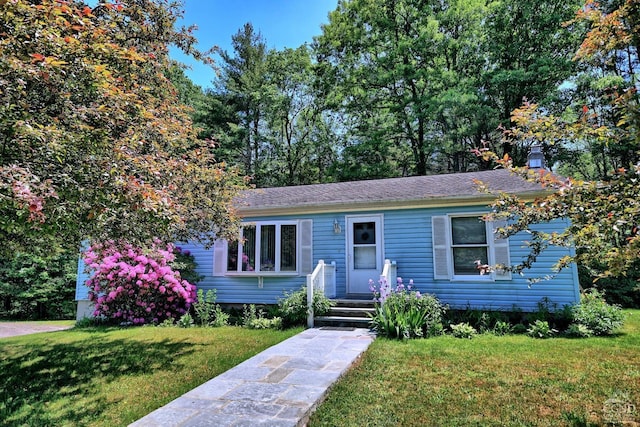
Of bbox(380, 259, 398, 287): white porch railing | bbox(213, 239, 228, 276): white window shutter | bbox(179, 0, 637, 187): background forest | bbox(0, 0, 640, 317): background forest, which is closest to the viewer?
bbox(0, 0, 640, 317): background forest

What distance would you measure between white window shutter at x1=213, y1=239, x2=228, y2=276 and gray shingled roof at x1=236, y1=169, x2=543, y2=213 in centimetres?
114

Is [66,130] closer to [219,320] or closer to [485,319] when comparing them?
[219,320]

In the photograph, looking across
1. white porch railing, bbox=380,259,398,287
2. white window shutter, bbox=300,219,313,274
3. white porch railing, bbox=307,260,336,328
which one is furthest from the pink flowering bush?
white porch railing, bbox=380,259,398,287

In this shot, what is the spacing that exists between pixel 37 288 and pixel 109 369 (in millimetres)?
10777

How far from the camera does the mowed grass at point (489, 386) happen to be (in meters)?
3.59

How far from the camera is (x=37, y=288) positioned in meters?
13.8

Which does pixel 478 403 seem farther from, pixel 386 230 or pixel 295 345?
pixel 386 230

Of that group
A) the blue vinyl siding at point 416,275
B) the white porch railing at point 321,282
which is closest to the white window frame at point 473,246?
the blue vinyl siding at point 416,275

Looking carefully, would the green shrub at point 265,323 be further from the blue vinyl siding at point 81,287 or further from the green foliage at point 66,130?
the blue vinyl siding at point 81,287

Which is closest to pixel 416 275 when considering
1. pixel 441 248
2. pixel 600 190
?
pixel 441 248

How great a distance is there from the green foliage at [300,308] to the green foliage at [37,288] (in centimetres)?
944

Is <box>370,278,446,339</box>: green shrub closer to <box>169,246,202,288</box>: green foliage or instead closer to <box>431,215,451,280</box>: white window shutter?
<box>431,215,451,280</box>: white window shutter

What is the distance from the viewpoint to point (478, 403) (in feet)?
12.8

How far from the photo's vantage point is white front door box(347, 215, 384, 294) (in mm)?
9516
